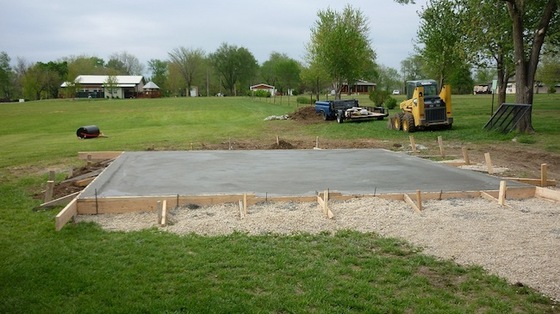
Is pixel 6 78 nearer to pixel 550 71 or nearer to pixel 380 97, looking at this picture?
pixel 380 97

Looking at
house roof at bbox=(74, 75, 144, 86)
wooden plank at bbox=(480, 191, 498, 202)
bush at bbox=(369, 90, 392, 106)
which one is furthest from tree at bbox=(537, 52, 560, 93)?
house roof at bbox=(74, 75, 144, 86)

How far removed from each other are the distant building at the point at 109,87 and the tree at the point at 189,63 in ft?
31.3

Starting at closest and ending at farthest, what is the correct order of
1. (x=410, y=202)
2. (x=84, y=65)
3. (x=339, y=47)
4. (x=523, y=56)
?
(x=410, y=202) → (x=523, y=56) → (x=339, y=47) → (x=84, y=65)

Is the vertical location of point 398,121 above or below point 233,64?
below

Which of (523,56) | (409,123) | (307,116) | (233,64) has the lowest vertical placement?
(409,123)

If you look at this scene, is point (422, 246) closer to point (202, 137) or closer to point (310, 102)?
point (202, 137)

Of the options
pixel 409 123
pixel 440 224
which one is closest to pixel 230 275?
pixel 440 224

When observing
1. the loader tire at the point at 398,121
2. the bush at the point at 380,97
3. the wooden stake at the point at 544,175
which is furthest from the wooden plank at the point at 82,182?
the bush at the point at 380,97

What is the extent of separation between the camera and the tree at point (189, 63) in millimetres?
93500

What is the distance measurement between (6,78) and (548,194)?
290 feet

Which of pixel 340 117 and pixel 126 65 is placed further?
pixel 126 65

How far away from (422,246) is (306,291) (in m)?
1.72

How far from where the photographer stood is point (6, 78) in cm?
7725

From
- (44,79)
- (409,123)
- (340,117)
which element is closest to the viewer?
(409,123)
